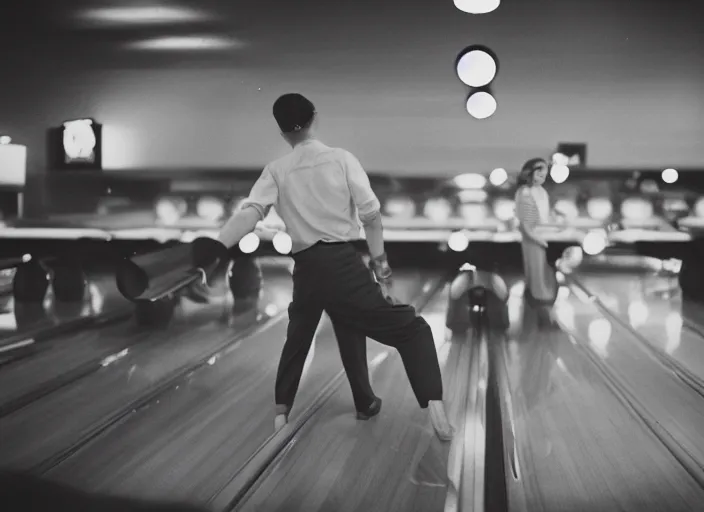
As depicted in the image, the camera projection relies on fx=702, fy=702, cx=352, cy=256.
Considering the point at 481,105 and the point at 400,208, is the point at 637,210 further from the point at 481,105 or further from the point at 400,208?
the point at 400,208

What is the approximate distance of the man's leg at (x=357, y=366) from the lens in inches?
95.3

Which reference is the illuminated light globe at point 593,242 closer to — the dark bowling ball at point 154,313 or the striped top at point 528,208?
the striped top at point 528,208

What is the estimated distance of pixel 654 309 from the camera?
16.0 ft

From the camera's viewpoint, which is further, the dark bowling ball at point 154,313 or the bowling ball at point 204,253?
the dark bowling ball at point 154,313

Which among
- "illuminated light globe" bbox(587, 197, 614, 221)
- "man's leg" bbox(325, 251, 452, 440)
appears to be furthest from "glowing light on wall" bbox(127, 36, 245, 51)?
"man's leg" bbox(325, 251, 452, 440)

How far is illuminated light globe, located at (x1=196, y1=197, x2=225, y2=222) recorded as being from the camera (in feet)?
23.4

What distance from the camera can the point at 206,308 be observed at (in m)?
4.99

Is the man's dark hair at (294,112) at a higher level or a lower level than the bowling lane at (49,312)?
higher

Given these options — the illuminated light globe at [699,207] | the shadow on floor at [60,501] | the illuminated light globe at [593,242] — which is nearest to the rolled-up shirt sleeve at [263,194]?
the shadow on floor at [60,501]

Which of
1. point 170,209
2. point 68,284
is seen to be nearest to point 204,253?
point 68,284

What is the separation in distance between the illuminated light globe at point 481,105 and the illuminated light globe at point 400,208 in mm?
1044

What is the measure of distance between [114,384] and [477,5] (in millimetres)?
4445

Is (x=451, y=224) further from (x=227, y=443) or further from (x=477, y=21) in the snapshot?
(x=227, y=443)

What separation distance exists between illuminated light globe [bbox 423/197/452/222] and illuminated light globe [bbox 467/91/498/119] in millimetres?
897
